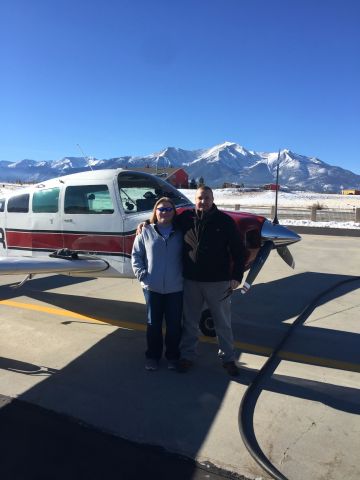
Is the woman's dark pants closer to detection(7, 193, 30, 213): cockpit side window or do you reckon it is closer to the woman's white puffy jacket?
the woman's white puffy jacket

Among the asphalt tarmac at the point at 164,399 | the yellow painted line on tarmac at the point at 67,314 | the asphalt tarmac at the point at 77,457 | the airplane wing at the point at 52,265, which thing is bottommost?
the asphalt tarmac at the point at 77,457

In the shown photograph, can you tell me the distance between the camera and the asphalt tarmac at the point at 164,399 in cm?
278

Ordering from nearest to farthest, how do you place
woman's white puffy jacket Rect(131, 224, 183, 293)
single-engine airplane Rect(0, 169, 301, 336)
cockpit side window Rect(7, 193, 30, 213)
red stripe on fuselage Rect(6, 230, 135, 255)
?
woman's white puffy jacket Rect(131, 224, 183, 293) → single-engine airplane Rect(0, 169, 301, 336) → red stripe on fuselage Rect(6, 230, 135, 255) → cockpit side window Rect(7, 193, 30, 213)

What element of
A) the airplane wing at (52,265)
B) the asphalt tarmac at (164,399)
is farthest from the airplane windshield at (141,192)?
the asphalt tarmac at (164,399)

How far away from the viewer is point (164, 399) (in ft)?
11.7

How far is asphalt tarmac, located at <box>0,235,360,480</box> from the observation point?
109 inches

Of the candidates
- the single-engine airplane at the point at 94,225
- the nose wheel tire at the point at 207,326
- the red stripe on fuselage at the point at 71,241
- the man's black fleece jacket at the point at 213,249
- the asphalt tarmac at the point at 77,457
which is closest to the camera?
the asphalt tarmac at the point at 77,457

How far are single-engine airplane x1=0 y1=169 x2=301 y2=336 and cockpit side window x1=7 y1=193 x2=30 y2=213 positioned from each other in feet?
0.05

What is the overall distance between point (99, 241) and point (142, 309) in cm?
144

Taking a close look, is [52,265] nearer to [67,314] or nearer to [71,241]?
[71,241]

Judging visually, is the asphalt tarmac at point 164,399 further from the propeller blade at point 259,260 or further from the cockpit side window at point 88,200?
the cockpit side window at point 88,200

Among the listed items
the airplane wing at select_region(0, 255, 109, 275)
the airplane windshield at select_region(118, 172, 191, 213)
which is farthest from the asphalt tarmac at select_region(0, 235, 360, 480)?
the airplane windshield at select_region(118, 172, 191, 213)

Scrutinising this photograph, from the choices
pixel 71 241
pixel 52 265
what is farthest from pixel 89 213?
pixel 52 265

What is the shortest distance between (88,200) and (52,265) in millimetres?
1057
